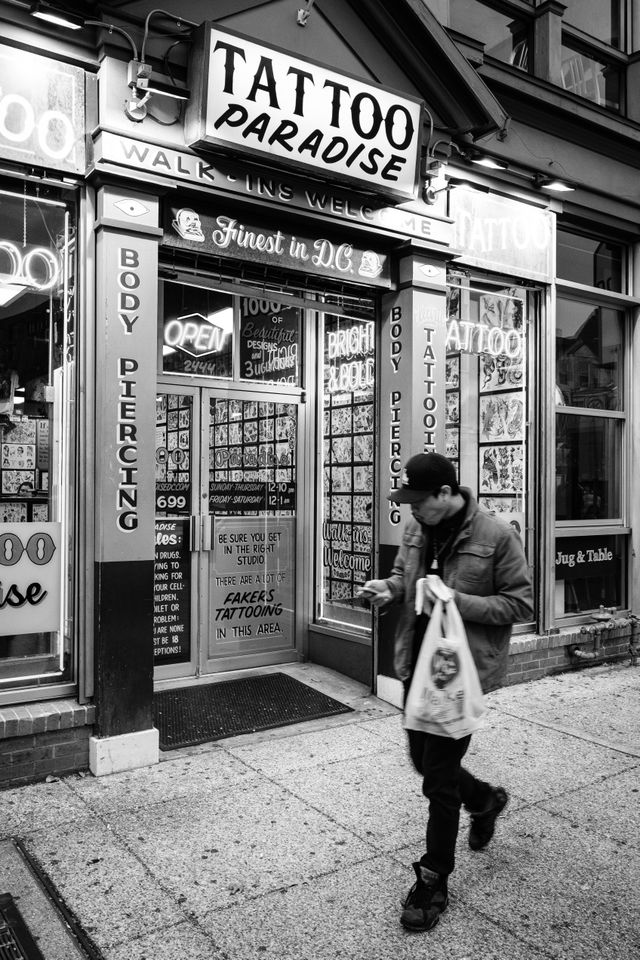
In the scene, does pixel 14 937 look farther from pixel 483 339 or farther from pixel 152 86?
pixel 483 339

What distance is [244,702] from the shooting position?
19.6ft

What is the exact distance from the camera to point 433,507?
3258 mm

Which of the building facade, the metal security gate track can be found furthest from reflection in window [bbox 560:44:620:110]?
the metal security gate track

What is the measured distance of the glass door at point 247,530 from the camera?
6691 millimetres

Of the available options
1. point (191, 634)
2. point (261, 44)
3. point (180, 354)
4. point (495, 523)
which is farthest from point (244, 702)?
point (261, 44)

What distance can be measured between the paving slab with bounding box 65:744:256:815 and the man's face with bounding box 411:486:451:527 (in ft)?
7.23

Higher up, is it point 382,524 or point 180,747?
point 382,524

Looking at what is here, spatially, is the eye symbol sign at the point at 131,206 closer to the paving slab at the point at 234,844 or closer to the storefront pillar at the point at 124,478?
the storefront pillar at the point at 124,478

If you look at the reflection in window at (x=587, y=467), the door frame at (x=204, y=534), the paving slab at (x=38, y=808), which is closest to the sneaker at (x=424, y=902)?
the paving slab at (x=38, y=808)

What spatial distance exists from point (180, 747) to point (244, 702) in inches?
38.0

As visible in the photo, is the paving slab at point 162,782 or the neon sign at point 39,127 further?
the neon sign at point 39,127

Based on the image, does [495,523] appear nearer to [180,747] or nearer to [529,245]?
[180,747]

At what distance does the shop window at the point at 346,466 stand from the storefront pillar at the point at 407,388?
341 mm

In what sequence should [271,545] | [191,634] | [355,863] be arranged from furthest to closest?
[271,545] → [191,634] → [355,863]
